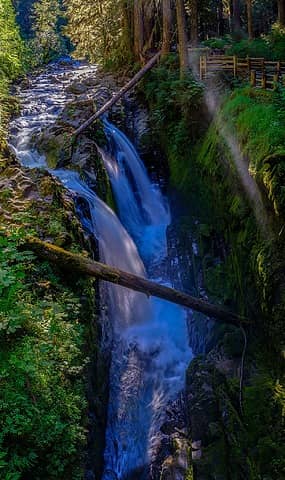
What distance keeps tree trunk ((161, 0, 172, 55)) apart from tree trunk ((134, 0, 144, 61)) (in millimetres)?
3181

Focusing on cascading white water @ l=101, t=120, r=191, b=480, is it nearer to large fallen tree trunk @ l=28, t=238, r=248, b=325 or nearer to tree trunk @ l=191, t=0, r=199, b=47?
large fallen tree trunk @ l=28, t=238, r=248, b=325

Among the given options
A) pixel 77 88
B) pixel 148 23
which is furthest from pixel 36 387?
pixel 148 23

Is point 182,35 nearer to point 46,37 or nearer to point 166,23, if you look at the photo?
point 166,23

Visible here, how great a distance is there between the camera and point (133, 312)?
1242cm

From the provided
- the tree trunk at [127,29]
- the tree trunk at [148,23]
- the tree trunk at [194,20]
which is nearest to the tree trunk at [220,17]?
the tree trunk at [194,20]

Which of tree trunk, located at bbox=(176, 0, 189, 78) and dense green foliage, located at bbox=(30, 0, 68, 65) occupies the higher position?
dense green foliage, located at bbox=(30, 0, 68, 65)

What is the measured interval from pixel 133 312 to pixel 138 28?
18611mm

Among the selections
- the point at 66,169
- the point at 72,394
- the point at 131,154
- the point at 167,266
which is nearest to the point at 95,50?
the point at 131,154

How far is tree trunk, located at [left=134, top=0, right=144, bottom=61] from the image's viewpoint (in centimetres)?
2439

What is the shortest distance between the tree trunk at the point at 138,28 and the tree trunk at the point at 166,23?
3.18m

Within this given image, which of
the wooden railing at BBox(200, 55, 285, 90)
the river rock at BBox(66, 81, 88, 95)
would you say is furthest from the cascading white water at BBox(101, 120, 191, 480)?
the river rock at BBox(66, 81, 88, 95)

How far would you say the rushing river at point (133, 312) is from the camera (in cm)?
945

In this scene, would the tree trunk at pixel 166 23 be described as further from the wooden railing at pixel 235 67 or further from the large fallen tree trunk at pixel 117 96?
the wooden railing at pixel 235 67

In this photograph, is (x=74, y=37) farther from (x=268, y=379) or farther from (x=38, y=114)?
(x=268, y=379)
